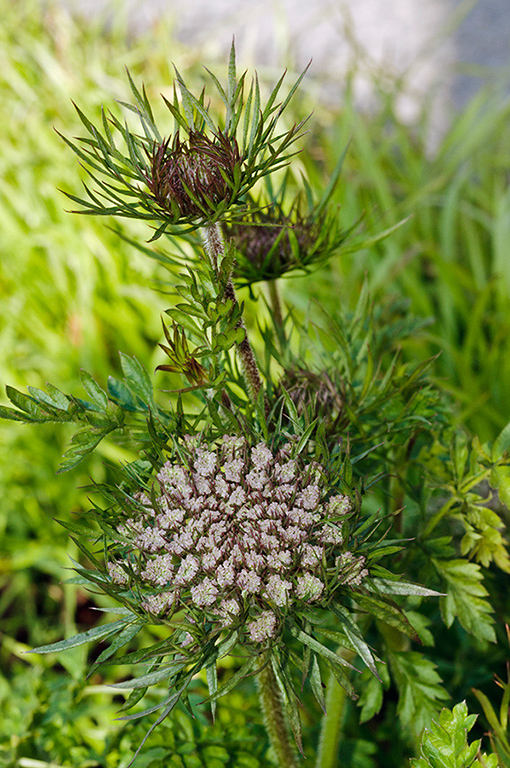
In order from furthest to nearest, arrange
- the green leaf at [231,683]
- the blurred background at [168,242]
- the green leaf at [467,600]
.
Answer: the blurred background at [168,242], the green leaf at [467,600], the green leaf at [231,683]

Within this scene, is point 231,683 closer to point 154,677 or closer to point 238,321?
point 154,677

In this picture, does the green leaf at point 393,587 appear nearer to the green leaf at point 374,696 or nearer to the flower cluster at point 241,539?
the flower cluster at point 241,539

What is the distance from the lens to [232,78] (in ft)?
1.74

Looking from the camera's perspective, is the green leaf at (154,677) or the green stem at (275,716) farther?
the green stem at (275,716)

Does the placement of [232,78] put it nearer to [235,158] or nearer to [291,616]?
[235,158]

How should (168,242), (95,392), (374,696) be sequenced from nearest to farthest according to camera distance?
(95,392)
(374,696)
(168,242)

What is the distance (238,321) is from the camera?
56 cm

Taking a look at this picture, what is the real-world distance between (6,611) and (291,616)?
164 cm

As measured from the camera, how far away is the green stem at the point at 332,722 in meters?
0.75

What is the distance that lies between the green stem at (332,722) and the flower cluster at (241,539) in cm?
28

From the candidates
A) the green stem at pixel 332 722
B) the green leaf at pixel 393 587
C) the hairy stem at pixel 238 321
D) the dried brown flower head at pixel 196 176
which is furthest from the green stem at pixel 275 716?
the dried brown flower head at pixel 196 176

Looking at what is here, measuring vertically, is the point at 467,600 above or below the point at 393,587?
below

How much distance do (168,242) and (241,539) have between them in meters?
1.63

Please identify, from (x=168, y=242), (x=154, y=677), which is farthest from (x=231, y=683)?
(x=168, y=242)
